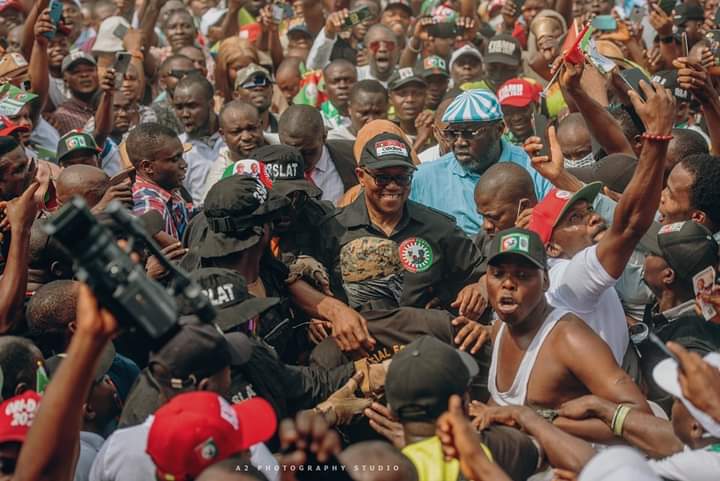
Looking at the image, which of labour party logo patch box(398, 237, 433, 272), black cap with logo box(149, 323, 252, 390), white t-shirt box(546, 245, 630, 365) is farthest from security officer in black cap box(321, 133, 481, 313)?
black cap with logo box(149, 323, 252, 390)

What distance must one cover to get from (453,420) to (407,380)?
352mm

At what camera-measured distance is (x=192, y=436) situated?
365cm

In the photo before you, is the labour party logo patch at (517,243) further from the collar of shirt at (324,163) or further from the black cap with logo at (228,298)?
the collar of shirt at (324,163)

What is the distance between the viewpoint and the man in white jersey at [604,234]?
505cm

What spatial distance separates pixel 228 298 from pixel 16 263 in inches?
56.8

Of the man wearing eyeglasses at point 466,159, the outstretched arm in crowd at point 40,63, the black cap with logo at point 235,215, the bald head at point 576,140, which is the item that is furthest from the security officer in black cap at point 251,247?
the outstretched arm in crowd at point 40,63

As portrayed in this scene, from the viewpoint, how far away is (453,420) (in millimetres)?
3793

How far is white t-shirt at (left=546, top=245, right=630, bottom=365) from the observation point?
17.0 feet

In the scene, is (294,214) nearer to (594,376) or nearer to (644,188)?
(644,188)

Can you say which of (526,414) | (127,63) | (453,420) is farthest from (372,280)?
(127,63)

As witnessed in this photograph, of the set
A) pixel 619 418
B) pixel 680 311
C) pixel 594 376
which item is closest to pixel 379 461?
pixel 619 418

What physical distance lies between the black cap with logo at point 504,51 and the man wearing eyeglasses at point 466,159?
3.75 meters

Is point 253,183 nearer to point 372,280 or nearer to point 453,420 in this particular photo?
point 372,280

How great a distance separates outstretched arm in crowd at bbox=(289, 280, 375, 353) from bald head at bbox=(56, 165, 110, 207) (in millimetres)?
1633
